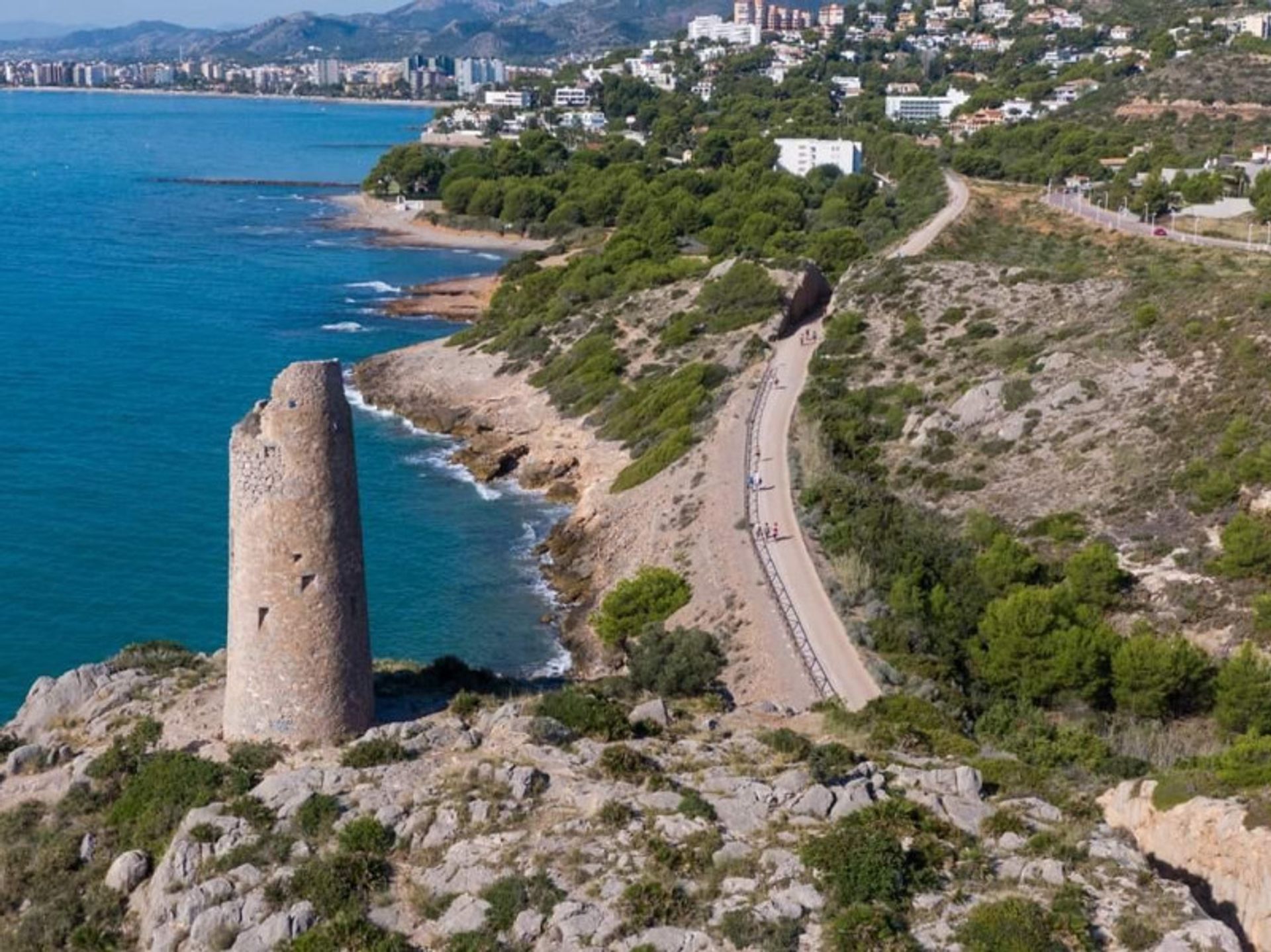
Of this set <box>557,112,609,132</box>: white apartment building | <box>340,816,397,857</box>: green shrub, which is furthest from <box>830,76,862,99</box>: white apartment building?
<box>340,816,397,857</box>: green shrub

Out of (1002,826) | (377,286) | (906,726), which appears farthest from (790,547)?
(377,286)

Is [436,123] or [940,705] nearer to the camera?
[940,705]

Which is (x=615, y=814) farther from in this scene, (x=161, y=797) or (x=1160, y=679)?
(x=1160, y=679)

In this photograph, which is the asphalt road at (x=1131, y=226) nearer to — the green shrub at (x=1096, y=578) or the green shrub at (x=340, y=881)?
the green shrub at (x=1096, y=578)

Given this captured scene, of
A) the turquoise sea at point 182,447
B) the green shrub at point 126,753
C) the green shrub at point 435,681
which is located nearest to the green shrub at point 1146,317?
the turquoise sea at point 182,447

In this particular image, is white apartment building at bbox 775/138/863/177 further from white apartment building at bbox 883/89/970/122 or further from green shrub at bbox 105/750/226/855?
green shrub at bbox 105/750/226/855

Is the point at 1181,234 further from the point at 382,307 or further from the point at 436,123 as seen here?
the point at 436,123

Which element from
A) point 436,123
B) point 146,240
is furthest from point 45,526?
point 436,123
